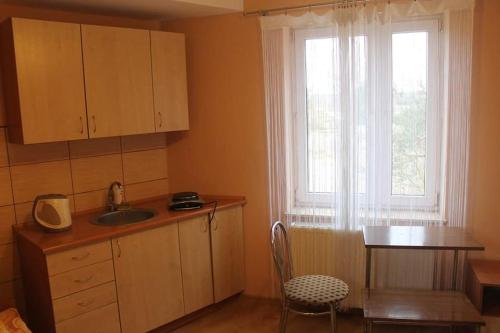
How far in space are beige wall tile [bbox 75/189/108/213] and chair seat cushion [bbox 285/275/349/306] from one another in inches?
57.9

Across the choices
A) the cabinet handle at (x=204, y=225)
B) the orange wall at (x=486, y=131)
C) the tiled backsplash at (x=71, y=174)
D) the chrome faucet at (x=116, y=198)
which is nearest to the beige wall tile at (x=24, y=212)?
the tiled backsplash at (x=71, y=174)

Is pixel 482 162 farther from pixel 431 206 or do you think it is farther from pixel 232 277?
pixel 232 277

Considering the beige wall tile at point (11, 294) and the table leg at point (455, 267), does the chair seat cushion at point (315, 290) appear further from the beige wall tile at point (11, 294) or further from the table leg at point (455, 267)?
the beige wall tile at point (11, 294)

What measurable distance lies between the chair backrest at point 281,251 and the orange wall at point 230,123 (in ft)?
0.93

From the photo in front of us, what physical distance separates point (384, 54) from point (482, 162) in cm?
91

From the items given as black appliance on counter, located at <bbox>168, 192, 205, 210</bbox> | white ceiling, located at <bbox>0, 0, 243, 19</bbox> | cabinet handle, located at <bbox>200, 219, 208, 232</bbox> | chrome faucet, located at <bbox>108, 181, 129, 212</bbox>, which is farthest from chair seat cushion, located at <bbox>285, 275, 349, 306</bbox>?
white ceiling, located at <bbox>0, 0, 243, 19</bbox>

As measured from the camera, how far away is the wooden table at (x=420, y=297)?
7.81ft

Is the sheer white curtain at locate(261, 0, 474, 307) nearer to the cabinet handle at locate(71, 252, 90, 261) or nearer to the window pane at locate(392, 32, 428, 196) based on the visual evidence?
the window pane at locate(392, 32, 428, 196)

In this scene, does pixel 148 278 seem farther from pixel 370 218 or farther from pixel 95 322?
pixel 370 218

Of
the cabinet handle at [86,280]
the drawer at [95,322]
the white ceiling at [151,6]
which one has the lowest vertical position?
the drawer at [95,322]

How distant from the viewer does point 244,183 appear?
342 cm

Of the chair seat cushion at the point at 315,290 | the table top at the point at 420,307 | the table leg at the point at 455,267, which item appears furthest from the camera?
the table leg at the point at 455,267

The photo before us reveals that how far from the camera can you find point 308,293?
267 cm

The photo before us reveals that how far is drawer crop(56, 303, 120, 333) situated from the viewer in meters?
2.50
